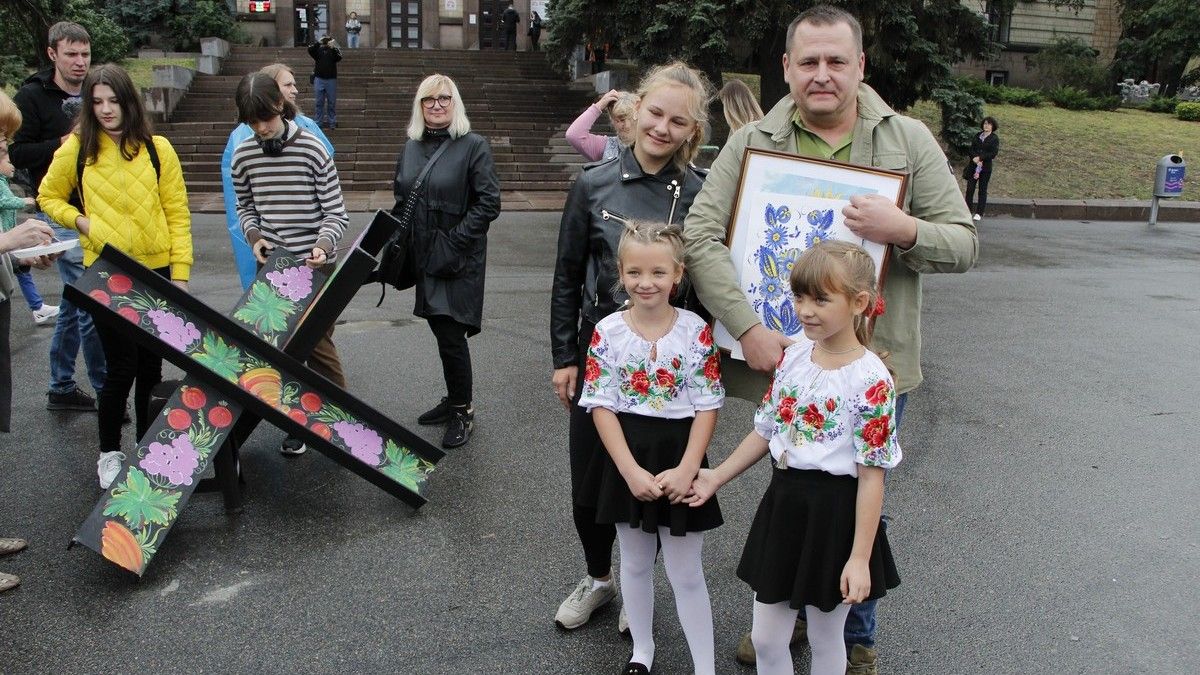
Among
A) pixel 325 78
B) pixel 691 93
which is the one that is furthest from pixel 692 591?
pixel 325 78

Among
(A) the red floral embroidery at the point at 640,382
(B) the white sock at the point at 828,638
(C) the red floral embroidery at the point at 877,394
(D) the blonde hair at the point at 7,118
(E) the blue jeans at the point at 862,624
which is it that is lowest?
(E) the blue jeans at the point at 862,624

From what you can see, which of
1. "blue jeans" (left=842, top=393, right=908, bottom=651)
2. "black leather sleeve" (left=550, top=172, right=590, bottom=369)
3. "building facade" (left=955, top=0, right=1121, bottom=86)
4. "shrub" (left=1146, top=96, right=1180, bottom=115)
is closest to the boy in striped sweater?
"black leather sleeve" (left=550, top=172, right=590, bottom=369)

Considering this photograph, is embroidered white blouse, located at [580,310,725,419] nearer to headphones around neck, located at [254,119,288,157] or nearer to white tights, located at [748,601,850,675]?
white tights, located at [748,601,850,675]

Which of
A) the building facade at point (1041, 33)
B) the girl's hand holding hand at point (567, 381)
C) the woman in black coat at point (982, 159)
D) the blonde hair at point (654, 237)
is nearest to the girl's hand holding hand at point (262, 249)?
the girl's hand holding hand at point (567, 381)

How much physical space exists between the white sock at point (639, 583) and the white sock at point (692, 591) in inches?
3.4

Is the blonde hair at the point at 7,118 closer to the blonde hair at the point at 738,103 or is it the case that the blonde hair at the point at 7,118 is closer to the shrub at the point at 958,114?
the blonde hair at the point at 738,103

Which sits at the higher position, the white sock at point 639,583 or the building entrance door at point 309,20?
the building entrance door at point 309,20

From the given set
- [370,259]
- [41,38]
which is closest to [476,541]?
[370,259]

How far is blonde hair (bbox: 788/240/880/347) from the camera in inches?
95.9

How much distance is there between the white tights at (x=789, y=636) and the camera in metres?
2.70

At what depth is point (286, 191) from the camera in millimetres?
4941

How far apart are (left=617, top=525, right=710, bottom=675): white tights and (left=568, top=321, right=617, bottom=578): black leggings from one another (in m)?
0.20

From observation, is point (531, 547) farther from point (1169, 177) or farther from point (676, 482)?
point (1169, 177)

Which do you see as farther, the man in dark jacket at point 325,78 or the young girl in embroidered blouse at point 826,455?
the man in dark jacket at point 325,78
